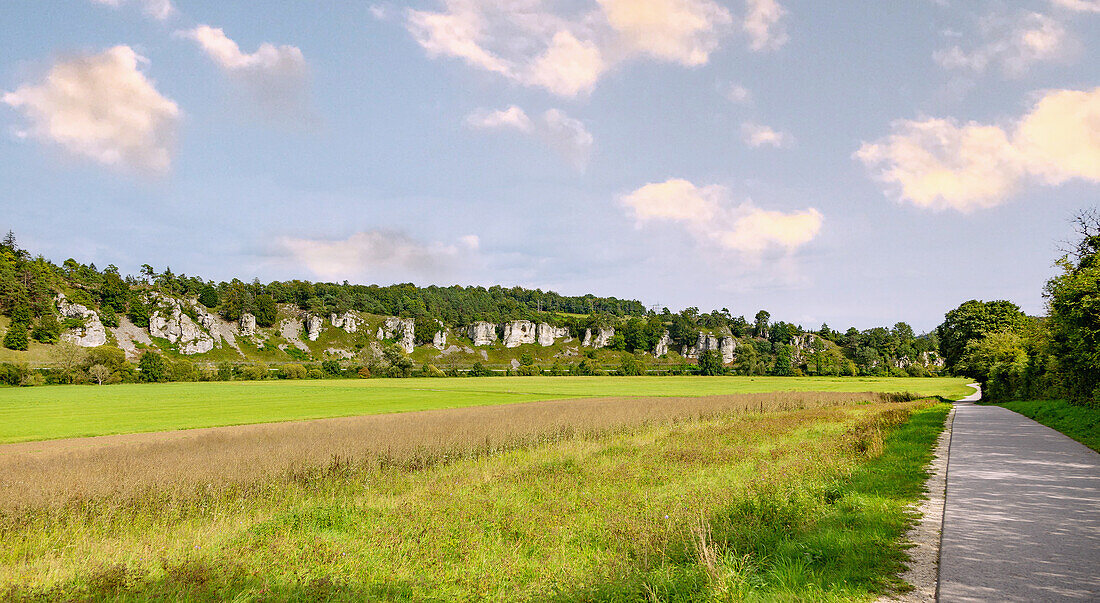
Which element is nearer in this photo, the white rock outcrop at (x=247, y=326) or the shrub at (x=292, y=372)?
the shrub at (x=292, y=372)

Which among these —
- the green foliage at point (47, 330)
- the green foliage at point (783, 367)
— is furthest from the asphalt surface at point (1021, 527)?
the green foliage at point (47, 330)

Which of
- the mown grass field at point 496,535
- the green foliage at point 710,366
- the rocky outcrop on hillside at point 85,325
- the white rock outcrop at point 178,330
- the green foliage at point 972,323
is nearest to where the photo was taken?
the mown grass field at point 496,535

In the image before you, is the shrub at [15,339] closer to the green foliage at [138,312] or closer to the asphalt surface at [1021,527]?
the green foliage at [138,312]

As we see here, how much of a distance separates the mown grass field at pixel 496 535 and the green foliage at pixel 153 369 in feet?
323

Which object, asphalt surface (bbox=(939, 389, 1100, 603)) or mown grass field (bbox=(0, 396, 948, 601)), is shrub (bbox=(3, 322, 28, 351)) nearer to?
mown grass field (bbox=(0, 396, 948, 601))

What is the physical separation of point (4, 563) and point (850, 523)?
46.3 feet

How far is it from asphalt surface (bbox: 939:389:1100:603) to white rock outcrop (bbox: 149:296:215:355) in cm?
20205

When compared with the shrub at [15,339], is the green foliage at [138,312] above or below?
above

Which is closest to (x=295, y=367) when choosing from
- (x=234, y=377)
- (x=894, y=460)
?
(x=234, y=377)

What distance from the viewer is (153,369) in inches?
3652

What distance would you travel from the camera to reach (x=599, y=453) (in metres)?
20.2

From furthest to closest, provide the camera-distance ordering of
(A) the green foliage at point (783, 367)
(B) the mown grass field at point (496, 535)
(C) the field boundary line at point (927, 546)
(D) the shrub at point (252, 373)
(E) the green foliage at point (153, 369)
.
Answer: (A) the green foliage at point (783, 367) → (D) the shrub at point (252, 373) → (E) the green foliage at point (153, 369) → (B) the mown grass field at point (496, 535) → (C) the field boundary line at point (927, 546)

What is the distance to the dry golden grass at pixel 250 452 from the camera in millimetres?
12664

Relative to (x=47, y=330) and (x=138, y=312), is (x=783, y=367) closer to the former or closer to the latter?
(x=47, y=330)
